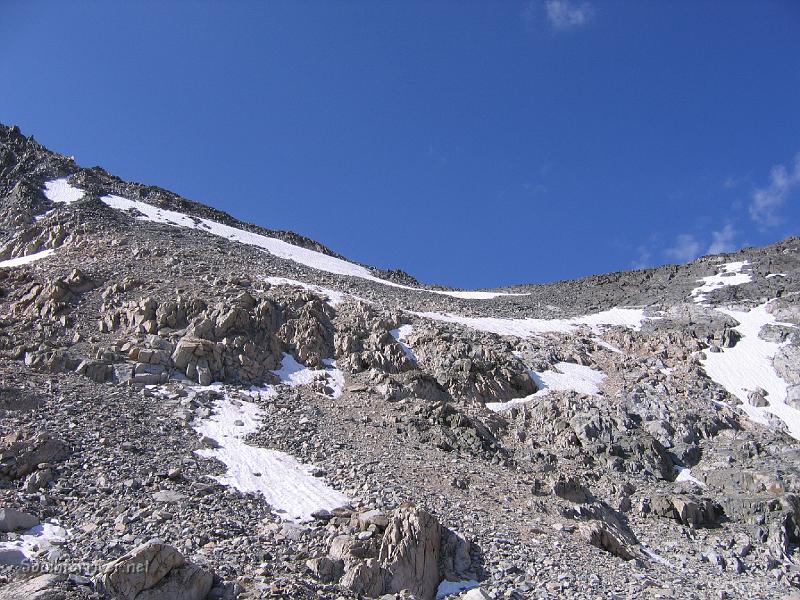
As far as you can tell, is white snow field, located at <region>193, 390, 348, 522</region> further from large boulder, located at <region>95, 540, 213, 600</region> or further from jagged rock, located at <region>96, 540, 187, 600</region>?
jagged rock, located at <region>96, 540, 187, 600</region>

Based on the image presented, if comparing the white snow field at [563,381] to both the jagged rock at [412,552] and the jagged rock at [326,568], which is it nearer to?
the jagged rock at [412,552]

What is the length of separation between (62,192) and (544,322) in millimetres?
40493

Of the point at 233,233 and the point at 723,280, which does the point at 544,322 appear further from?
the point at 233,233

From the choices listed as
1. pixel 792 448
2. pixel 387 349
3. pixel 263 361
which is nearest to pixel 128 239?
pixel 263 361

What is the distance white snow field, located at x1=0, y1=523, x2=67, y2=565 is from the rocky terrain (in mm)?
90

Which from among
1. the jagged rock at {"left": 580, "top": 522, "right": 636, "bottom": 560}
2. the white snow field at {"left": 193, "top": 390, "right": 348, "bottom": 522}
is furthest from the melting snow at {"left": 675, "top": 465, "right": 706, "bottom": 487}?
the white snow field at {"left": 193, "top": 390, "right": 348, "bottom": 522}

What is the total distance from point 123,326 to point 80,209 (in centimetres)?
1914

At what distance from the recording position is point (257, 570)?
13.8 meters

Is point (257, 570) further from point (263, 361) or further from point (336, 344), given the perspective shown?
point (336, 344)

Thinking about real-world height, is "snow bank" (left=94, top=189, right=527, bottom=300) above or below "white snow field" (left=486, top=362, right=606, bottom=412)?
above

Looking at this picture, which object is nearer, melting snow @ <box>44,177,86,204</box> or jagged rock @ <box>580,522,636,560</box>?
jagged rock @ <box>580,522,636,560</box>

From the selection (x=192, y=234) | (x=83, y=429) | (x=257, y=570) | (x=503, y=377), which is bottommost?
(x=257, y=570)

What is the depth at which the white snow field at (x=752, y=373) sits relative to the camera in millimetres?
29470

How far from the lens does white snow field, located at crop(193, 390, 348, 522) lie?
18.1 metres
